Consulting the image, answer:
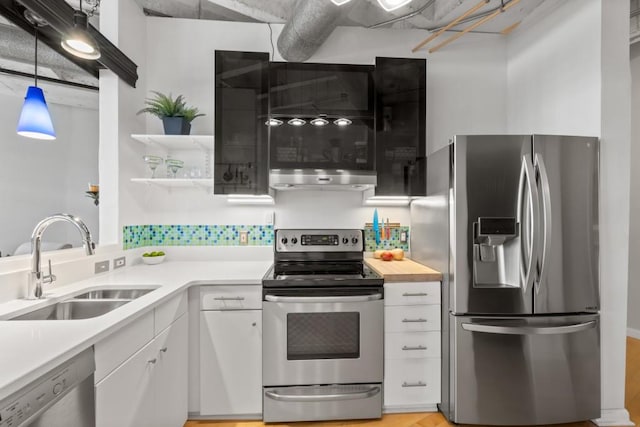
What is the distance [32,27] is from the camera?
1680 millimetres

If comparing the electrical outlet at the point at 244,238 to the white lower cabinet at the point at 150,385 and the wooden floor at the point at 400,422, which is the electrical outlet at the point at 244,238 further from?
the wooden floor at the point at 400,422

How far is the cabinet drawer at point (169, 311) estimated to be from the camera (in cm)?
146

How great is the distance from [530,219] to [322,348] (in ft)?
4.67

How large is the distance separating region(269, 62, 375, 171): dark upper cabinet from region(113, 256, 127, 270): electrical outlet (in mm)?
1271

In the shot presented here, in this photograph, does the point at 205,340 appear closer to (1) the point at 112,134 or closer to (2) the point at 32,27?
(1) the point at 112,134

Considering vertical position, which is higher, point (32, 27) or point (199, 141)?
point (32, 27)

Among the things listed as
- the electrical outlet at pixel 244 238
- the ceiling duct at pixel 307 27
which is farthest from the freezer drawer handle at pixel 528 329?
the ceiling duct at pixel 307 27

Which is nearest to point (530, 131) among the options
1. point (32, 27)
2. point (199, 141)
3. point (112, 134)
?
point (199, 141)

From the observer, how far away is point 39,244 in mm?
1384

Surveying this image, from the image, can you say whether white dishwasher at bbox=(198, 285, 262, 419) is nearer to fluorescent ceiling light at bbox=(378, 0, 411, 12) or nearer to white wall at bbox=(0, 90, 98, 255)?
fluorescent ceiling light at bbox=(378, 0, 411, 12)

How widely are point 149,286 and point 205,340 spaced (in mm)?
470

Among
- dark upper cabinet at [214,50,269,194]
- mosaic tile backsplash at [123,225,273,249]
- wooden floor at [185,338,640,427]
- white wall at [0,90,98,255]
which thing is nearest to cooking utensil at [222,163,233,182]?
dark upper cabinet at [214,50,269,194]

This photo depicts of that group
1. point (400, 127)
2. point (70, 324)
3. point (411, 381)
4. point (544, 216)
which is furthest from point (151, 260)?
point (544, 216)

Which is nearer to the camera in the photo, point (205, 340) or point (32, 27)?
point (32, 27)
